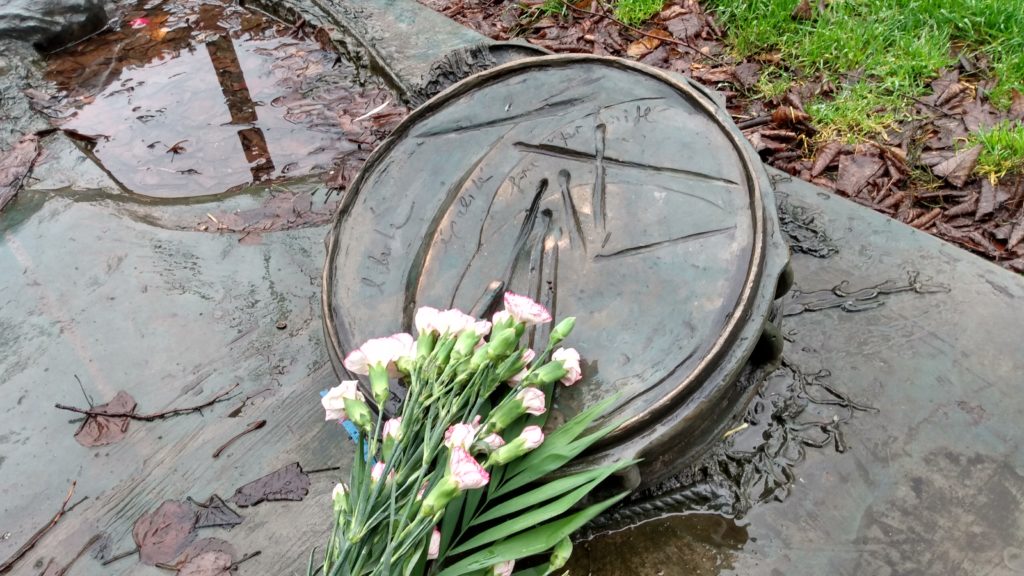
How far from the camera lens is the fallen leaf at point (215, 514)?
6.63 feet

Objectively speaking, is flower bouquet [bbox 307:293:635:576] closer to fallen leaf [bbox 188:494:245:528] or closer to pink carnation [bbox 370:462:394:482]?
pink carnation [bbox 370:462:394:482]

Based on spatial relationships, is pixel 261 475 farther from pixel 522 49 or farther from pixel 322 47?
pixel 322 47

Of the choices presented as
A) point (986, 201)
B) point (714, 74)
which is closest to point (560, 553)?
point (986, 201)

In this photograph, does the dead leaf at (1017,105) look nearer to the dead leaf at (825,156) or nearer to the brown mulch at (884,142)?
the brown mulch at (884,142)

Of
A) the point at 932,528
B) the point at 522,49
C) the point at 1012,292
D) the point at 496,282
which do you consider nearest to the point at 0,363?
the point at 496,282

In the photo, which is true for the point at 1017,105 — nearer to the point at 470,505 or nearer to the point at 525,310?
the point at 525,310

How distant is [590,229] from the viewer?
1938mm

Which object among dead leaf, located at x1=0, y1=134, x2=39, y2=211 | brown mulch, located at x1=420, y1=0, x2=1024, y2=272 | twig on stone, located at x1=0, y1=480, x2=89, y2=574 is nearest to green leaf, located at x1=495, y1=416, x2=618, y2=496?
twig on stone, located at x1=0, y1=480, x2=89, y2=574

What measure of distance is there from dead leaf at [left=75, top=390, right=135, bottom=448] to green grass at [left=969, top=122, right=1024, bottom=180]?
129 inches

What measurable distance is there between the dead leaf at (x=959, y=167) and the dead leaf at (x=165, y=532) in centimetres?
301

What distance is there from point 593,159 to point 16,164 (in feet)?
8.88

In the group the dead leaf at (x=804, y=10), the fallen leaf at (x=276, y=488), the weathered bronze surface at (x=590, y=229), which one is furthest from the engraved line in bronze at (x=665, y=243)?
the dead leaf at (x=804, y=10)

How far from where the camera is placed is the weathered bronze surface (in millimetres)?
1707

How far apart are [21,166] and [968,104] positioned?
4.18m
